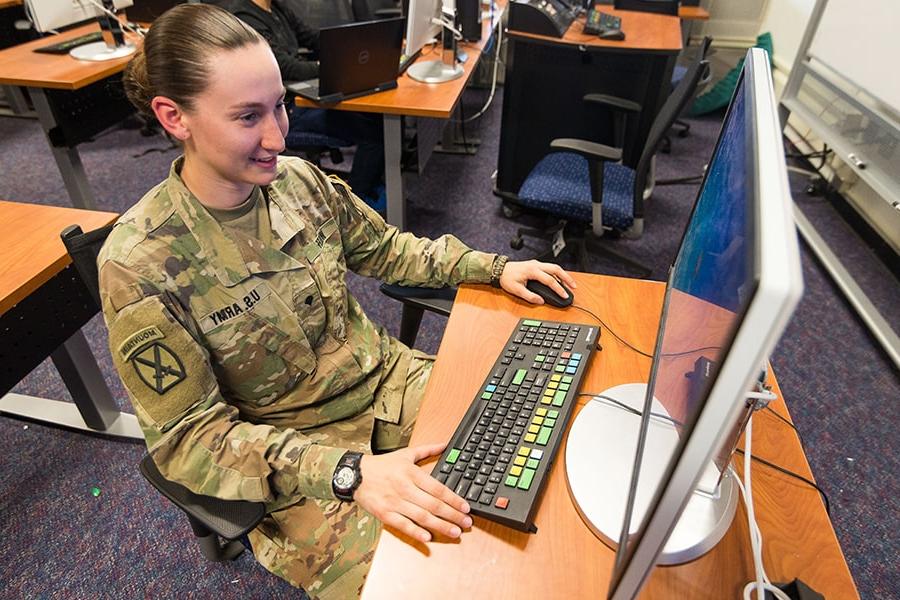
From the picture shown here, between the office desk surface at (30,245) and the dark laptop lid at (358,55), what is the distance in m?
0.95

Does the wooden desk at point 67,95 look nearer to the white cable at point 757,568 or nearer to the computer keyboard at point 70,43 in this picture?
the computer keyboard at point 70,43

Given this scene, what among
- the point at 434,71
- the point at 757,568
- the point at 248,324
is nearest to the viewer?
the point at 757,568

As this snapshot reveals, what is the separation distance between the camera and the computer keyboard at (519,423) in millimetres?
721

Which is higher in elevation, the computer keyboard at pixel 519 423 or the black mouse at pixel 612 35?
the black mouse at pixel 612 35

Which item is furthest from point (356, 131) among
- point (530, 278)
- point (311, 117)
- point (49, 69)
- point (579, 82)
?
point (530, 278)

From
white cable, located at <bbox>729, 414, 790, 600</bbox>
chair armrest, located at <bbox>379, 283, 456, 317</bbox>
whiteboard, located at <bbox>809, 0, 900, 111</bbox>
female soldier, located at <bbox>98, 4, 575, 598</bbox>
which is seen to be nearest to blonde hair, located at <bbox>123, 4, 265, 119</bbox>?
female soldier, located at <bbox>98, 4, 575, 598</bbox>

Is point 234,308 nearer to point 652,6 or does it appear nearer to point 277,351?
point 277,351

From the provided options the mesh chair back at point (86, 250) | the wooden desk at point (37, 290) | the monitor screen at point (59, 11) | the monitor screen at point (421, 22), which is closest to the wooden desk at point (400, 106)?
the monitor screen at point (421, 22)

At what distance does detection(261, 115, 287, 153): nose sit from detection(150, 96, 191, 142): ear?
4.5 inches

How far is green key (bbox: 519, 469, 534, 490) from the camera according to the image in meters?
0.72

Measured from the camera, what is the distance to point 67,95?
241cm

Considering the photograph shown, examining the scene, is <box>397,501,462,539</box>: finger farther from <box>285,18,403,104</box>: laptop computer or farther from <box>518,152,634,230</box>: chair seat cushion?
<box>285,18,403,104</box>: laptop computer

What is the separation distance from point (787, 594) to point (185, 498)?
805 millimetres

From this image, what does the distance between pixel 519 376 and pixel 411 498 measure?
0.28 metres
